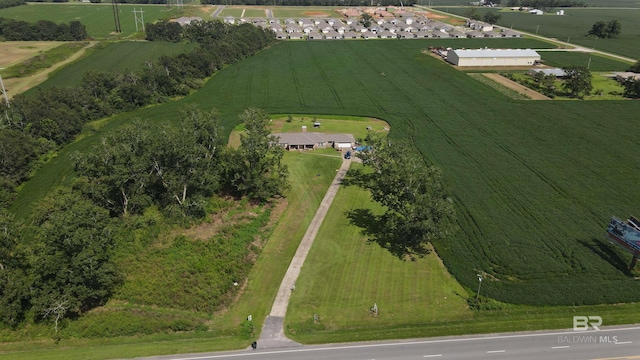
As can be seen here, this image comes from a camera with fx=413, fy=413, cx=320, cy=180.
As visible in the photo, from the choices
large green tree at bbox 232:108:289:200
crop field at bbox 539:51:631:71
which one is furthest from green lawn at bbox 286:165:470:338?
crop field at bbox 539:51:631:71

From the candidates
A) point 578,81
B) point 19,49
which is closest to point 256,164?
point 578,81

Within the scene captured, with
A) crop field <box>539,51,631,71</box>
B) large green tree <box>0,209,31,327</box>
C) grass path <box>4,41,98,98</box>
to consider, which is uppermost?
crop field <box>539,51,631,71</box>

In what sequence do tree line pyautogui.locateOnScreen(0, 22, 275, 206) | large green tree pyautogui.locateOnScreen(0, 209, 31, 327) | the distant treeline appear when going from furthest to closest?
the distant treeline
tree line pyautogui.locateOnScreen(0, 22, 275, 206)
large green tree pyautogui.locateOnScreen(0, 209, 31, 327)

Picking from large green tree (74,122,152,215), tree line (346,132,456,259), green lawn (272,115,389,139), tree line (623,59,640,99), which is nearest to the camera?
tree line (346,132,456,259)

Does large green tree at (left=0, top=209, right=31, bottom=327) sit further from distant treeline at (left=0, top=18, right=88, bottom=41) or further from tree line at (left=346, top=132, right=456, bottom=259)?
distant treeline at (left=0, top=18, right=88, bottom=41)

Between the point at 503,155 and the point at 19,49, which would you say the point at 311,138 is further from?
the point at 19,49
